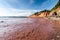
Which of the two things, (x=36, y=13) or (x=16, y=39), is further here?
(x=36, y=13)

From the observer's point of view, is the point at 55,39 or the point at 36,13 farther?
the point at 36,13

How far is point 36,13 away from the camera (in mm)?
134875

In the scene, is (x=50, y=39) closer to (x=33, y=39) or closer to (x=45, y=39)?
(x=45, y=39)

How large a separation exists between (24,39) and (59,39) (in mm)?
2546

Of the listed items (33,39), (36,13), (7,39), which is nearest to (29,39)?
(33,39)

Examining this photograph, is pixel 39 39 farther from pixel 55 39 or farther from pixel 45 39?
pixel 55 39

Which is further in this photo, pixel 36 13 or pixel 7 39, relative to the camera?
pixel 36 13

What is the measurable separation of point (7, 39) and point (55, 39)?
3517mm

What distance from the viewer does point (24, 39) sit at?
30.9 feet

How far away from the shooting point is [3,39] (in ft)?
30.6

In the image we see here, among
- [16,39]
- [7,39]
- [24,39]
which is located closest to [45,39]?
[24,39]

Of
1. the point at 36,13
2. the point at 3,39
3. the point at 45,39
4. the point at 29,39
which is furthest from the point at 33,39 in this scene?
the point at 36,13

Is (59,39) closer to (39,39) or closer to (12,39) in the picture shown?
(39,39)

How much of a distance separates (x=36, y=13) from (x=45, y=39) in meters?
126
